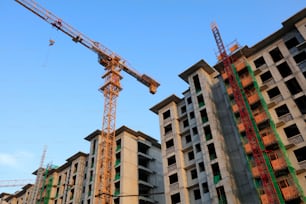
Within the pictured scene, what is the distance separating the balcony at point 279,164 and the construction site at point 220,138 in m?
0.12

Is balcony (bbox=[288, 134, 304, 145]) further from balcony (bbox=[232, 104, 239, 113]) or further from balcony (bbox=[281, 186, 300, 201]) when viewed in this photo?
balcony (bbox=[232, 104, 239, 113])

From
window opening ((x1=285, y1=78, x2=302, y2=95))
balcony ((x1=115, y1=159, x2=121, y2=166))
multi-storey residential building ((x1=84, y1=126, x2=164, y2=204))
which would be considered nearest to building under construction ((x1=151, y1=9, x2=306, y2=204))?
window opening ((x1=285, y1=78, x2=302, y2=95))

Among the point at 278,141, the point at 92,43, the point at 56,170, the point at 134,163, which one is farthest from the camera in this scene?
the point at 56,170

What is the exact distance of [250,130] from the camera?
1457 inches

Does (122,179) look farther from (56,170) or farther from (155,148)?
(56,170)

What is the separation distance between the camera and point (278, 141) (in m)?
33.8

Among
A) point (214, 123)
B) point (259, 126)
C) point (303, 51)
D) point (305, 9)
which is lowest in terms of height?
point (259, 126)

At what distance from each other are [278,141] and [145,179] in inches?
1177

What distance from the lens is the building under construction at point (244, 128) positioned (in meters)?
33.3

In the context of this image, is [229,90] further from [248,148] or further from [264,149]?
[264,149]

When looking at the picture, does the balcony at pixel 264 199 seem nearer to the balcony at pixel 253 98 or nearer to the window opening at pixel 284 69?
the balcony at pixel 253 98

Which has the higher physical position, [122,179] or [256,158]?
[122,179]

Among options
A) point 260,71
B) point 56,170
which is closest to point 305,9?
point 260,71

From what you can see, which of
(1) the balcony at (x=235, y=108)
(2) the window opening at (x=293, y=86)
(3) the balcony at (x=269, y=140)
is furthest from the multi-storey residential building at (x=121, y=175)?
(2) the window opening at (x=293, y=86)
